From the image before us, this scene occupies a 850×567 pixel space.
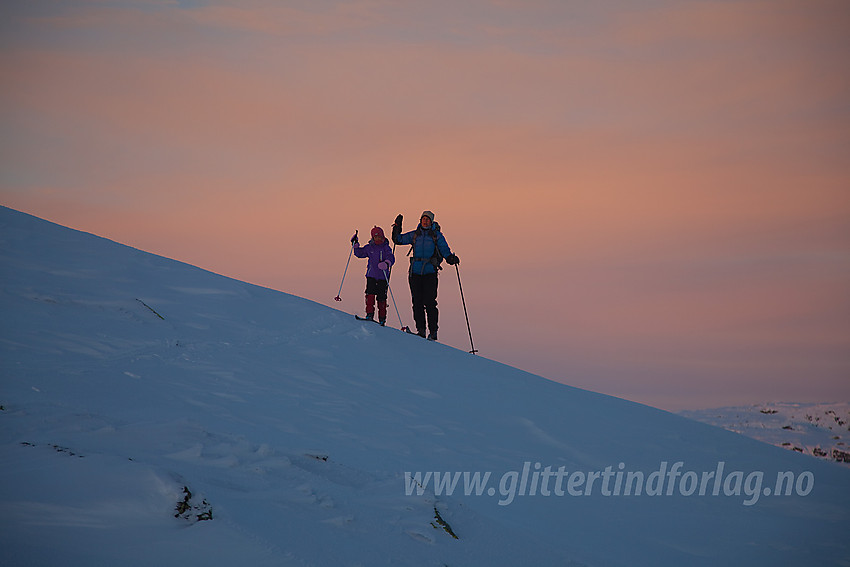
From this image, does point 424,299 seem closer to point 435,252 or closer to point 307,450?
point 435,252

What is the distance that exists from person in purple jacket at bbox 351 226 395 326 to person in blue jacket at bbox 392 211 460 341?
406mm

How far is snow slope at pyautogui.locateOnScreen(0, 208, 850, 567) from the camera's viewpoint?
12.9 ft

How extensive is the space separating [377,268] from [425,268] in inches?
38.2

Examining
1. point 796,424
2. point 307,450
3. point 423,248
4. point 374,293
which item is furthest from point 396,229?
point 796,424

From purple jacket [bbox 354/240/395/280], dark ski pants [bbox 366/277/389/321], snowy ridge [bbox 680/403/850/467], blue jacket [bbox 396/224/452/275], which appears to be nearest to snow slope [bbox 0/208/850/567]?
dark ski pants [bbox 366/277/389/321]

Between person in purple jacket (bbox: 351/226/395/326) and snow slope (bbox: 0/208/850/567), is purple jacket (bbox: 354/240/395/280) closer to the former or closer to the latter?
person in purple jacket (bbox: 351/226/395/326)

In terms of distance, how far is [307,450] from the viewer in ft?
18.7

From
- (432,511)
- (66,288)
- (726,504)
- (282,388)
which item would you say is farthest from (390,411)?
(66,288)

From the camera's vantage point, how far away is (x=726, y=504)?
25.3 feet

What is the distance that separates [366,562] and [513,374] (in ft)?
26.1

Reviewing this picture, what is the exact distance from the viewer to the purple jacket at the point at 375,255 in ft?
44.0

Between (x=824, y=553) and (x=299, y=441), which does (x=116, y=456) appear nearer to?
(x=299, y=441)

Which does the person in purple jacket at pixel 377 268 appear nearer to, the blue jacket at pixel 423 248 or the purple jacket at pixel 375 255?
the purple jacket at pixel 375 255

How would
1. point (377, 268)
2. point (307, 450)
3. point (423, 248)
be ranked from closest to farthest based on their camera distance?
1. point (307, 450)
2. point (377, 268)
3. point (423, 248)
